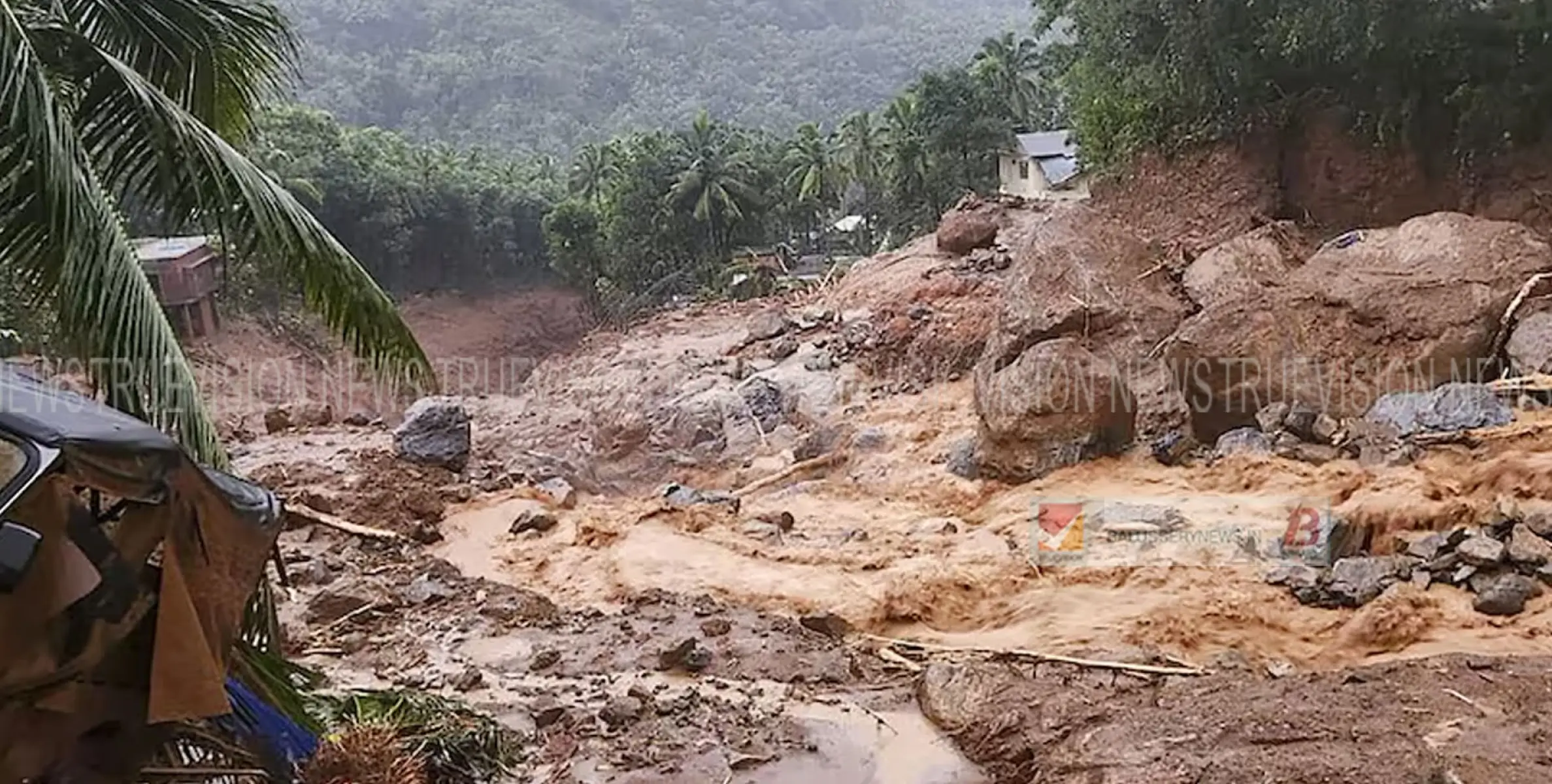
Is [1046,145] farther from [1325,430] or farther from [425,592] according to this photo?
[425,592]

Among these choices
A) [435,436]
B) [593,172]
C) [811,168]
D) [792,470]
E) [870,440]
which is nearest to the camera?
[792,470]

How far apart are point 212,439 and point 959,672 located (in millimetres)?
4261

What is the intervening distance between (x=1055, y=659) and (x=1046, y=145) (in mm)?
24561

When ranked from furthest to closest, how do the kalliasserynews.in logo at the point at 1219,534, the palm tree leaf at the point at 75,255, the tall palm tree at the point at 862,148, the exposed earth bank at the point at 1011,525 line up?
the tall palm tree at the point at 862,148 → the kalliasserynews.in logo at the point at 1219,534 → the exposed earth bank at the point at 1011,525 → the palm tree leaf at the point at 75,255

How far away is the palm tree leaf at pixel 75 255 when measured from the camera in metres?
4.23

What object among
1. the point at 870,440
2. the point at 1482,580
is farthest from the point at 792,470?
the point at 1482,580

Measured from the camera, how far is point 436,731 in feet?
19.5

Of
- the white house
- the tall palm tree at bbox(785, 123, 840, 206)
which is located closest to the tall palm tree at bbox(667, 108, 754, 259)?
the tall palm tree at bbox(785, 123, 840, 206)

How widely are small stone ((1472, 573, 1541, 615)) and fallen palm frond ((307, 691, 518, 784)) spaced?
5.96 m

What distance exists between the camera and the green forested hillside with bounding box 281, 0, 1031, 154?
57.6 metres

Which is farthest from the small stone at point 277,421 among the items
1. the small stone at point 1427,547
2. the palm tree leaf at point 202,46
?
the small stone at point 1427,547

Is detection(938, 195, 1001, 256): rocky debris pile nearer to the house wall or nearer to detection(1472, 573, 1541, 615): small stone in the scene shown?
the house wall

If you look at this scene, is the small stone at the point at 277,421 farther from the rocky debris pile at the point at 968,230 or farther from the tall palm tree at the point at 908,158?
the tall palm tree at the point at 908,158

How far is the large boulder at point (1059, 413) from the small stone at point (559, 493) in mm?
4908
